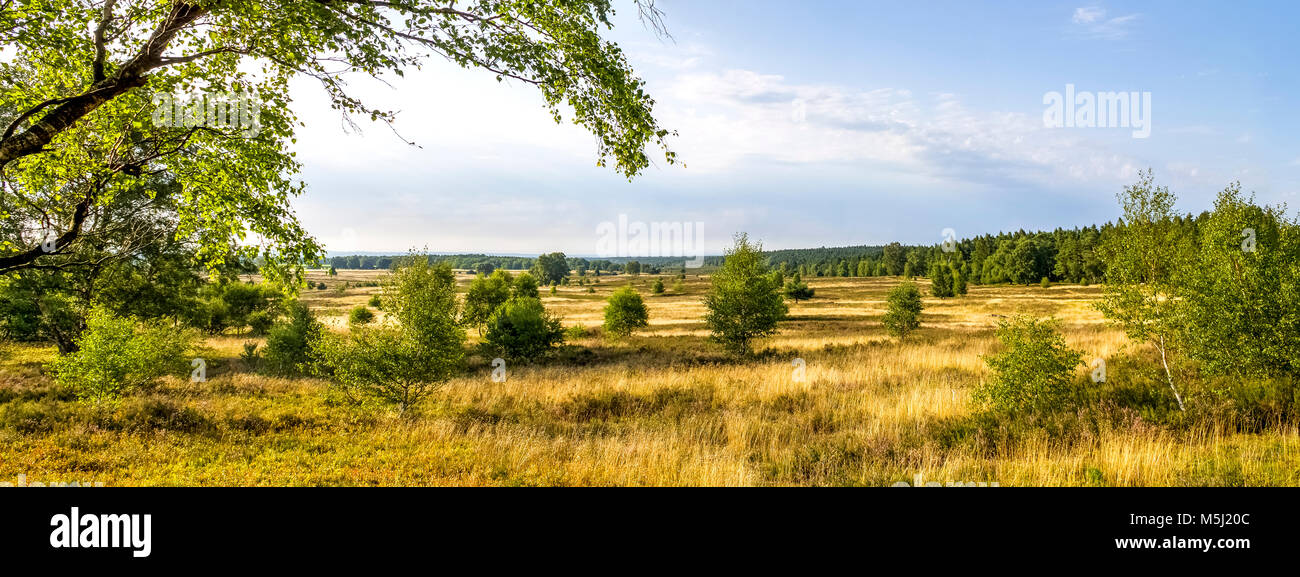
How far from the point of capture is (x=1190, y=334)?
33.4ft

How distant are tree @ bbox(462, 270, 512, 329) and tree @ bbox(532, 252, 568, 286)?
3519 inches

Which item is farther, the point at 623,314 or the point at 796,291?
the point at 796,291

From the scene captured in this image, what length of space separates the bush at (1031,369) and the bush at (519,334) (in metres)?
23.9

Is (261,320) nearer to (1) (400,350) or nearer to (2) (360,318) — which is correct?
(2) (360,318)

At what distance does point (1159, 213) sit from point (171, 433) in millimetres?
23083

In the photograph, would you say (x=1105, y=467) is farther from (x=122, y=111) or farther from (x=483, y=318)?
(x=483, y=318)

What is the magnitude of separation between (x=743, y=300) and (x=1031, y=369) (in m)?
15.4

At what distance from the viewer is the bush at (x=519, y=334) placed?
29.1 m

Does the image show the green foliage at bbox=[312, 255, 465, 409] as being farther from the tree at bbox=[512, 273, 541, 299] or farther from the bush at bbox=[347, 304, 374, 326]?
the tree at bbox=[512, 273, 541, 299]

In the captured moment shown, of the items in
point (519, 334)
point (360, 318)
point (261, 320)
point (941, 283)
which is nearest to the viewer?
point (360, 318)

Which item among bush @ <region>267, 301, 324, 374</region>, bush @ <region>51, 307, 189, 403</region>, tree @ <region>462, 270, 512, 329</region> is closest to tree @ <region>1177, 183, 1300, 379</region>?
bush @ <region>51, 307, 189, 403</region>

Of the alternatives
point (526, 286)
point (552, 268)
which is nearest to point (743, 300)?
point (526, 286)

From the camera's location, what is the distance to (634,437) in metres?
9.70
